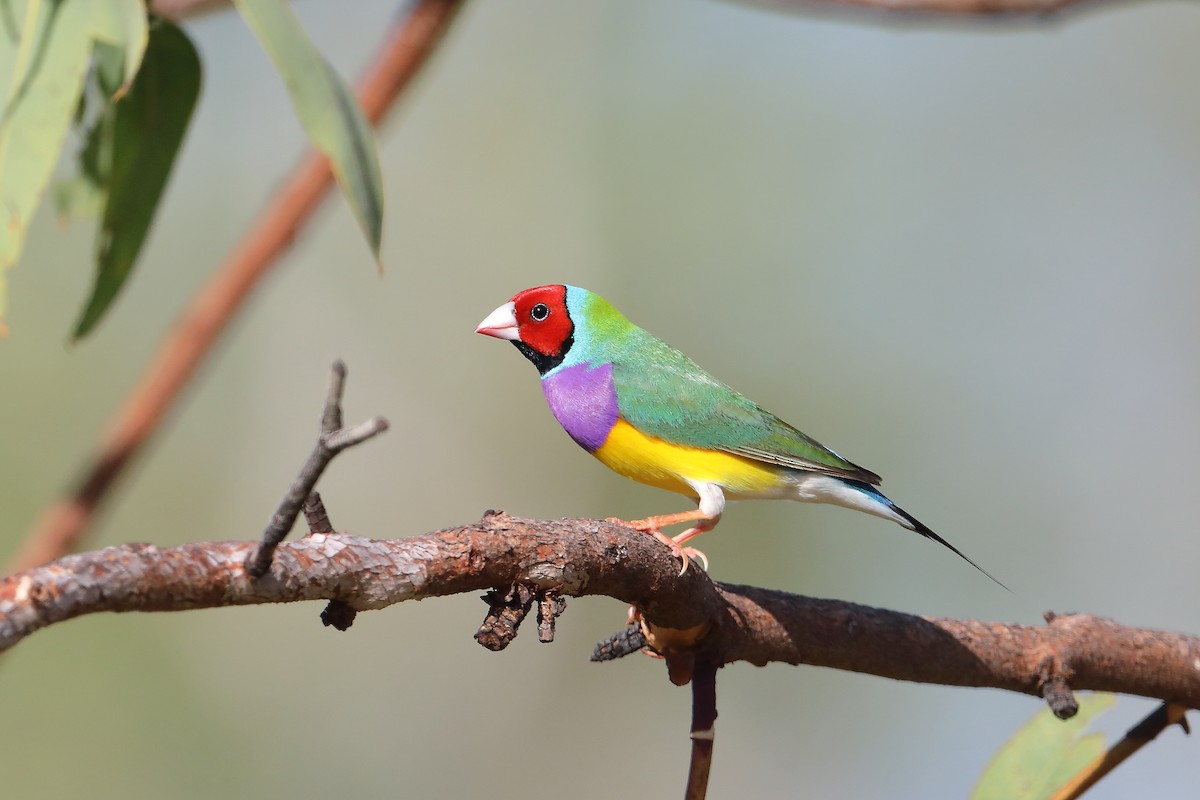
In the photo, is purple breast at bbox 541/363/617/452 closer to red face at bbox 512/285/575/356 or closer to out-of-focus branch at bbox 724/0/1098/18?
red face at bbox 512/285/575/356

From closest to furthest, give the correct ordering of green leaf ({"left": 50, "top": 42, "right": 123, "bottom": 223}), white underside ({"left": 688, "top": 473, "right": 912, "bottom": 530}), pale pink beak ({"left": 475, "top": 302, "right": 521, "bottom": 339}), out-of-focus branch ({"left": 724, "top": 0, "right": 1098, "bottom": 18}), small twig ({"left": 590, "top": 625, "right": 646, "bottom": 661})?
small twig ({"left": 590, "top": 625, "right": 646, "bottom": 661}) < green leaf ({"left": 50, "top": 42, "right": 123, "bottom": 223}) < white underside ({"left": 688, "top": 473, "right": 912, "bottom": 530}) < out-of-focus branch ({"left": 724, "top": 0, "right": 1098, "bottom": 18}) < pale pink beak ({"left": 475, "top": 302, "right": 521, "bottom": 339})

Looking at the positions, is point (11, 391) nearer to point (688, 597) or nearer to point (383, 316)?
point (383, 316)

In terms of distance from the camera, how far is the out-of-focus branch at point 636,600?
1.33 meters

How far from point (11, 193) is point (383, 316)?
6918mm

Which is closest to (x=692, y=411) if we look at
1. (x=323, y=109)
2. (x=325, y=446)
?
(x=323, y=109)

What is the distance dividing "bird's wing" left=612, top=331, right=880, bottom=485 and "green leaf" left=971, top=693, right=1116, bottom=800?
2.67ft

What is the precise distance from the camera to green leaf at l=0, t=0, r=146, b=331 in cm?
220

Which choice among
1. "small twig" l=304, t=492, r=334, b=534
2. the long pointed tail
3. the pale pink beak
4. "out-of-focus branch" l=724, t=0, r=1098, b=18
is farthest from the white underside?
"small twig" l=304, t=492, r=334, b=534

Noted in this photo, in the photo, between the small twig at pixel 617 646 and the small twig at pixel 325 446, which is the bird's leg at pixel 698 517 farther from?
the small twig at pixel 325 446

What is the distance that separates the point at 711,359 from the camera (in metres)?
8.45

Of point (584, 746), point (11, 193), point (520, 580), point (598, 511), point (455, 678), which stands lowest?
point (584, 746)

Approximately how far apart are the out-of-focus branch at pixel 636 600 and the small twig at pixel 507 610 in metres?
0.02

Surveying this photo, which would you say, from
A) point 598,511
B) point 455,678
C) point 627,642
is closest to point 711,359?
point 598,511

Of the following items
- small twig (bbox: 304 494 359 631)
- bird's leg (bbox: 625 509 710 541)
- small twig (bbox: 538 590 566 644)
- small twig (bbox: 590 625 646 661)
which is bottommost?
small twig (bbox: 590 625 646 661)
